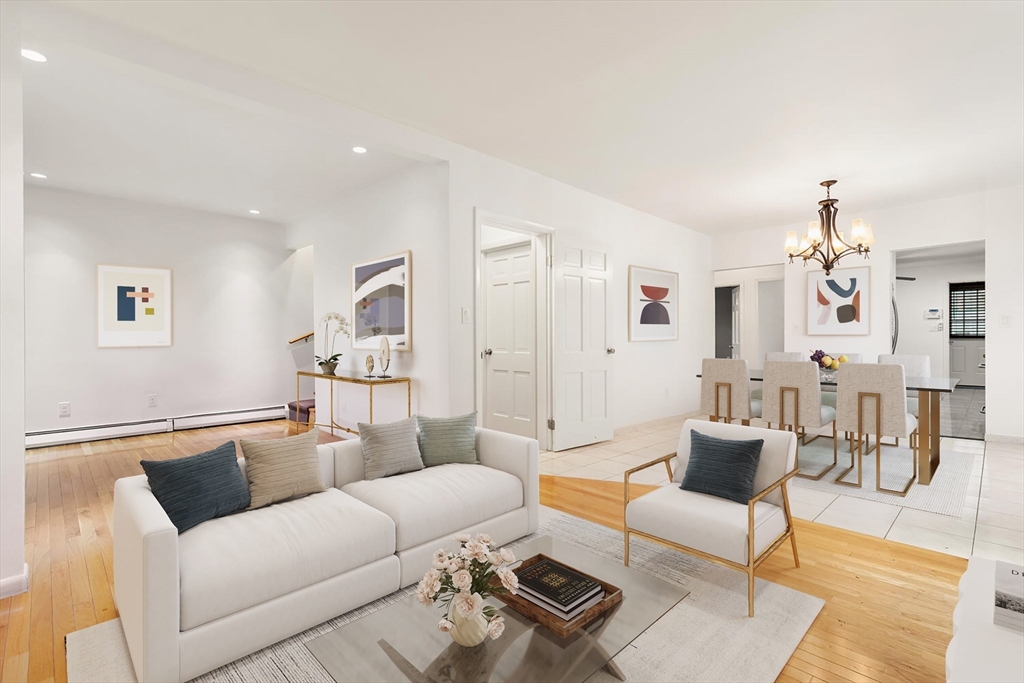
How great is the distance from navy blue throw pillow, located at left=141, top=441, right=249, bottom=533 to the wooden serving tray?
1306 mm

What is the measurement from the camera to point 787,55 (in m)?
2.73

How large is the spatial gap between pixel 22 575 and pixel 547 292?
13.2 feet

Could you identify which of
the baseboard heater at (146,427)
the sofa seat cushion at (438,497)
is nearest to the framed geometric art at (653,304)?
the sofa seat cushion at (438,497)

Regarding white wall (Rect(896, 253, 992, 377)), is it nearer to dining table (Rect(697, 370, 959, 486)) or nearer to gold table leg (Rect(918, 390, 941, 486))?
dining table (Rect(697, 370, 959, 486))

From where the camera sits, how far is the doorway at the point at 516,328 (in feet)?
16.3

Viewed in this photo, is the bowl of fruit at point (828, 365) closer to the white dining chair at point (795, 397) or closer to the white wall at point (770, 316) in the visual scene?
the white dining chair at point (795, 397)

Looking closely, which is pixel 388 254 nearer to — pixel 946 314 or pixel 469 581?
pixel 469 581

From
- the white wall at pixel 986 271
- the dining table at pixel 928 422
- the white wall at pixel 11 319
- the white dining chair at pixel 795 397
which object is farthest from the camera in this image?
the white wall at pixel 986 271

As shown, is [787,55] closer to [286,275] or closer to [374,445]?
[374,445]

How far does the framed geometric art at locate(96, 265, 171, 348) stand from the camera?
18.1 feet

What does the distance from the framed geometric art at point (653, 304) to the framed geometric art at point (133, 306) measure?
5.60 m

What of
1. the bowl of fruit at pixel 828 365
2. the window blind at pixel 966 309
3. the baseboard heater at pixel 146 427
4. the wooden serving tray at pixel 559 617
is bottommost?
the baseboard heater at pixel 146 427

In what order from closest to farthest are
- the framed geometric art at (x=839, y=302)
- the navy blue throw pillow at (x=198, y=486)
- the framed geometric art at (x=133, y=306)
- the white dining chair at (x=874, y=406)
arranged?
the navy blue throw pillow at (x=198, y=486) < the white dining chair at (x=874, y=406) < the framed geometric art at (x=133, y=306) < the framed geometric art at (x=839, y=302)

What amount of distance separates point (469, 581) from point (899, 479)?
420 centimetres
